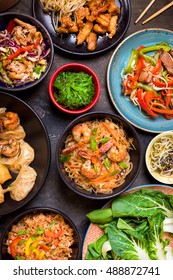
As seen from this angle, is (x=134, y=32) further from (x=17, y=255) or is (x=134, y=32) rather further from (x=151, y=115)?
(x=17, y=255)

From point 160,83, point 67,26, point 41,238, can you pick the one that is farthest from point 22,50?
point 41,238

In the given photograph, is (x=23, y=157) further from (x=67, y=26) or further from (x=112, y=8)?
(x=112, y=8)

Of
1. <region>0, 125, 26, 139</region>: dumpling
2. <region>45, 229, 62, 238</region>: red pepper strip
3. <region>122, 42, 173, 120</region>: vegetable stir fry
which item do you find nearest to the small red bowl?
<region>122, 42, 173, 120</region>: vegetable stir fry

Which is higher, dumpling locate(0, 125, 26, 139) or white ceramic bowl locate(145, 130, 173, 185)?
dumpling locate(0, 125, 26, 139)

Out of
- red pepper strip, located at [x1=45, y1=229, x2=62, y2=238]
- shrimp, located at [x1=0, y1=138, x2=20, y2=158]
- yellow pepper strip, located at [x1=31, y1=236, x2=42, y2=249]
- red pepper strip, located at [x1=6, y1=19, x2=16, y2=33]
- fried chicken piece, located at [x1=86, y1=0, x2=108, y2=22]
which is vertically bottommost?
yellow pepper strip, located at [x1=31, y1=236, x2=42, y2=249]

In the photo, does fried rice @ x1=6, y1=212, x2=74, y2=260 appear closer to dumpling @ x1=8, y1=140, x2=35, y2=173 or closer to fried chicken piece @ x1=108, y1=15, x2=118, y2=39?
dumpling @ x1=8, y1=140, x2=35, y2=173

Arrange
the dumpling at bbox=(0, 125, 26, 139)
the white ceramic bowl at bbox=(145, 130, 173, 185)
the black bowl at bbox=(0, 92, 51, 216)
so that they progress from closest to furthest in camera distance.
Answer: the black bowl at bbox=(0, 92, 51, 216)
the dumpling at bbox=(0, 125, 26, 139)
the white ceramic bowl at bbox=(145, 130, 173, 185)
